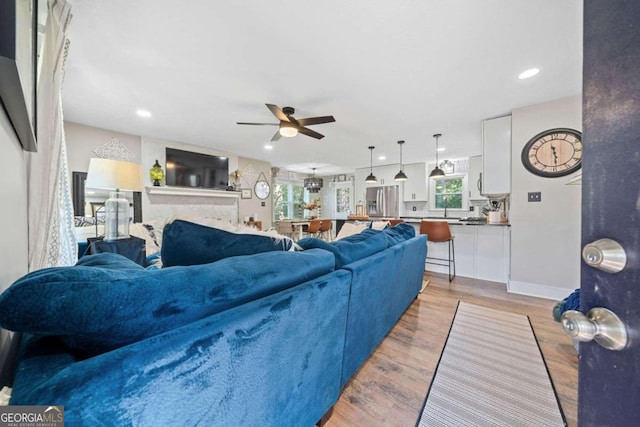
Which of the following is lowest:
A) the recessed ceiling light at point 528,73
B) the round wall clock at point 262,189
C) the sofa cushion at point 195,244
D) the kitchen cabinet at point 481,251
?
the kitchen cabinet at point 481,251

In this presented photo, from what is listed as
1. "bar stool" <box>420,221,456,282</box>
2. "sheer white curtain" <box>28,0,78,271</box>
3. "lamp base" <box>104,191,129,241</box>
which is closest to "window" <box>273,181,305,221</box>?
"bar stool" <box>420,221,456,282</box>

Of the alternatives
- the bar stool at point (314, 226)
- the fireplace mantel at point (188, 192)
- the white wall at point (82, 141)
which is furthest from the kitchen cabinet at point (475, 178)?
the white wall at point (82, 141)

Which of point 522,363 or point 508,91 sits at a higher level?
point 508,91

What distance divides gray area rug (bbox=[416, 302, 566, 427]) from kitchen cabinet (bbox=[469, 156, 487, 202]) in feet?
14.8

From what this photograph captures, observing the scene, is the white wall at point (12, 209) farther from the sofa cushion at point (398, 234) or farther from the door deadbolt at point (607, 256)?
the sofa cushion at point (398, 234)

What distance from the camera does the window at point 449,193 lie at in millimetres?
6328

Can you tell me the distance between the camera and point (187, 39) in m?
1.90

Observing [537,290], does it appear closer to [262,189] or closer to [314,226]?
[314,226]

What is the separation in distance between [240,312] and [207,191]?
201 inches

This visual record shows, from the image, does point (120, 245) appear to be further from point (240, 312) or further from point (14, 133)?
point (240, 312)

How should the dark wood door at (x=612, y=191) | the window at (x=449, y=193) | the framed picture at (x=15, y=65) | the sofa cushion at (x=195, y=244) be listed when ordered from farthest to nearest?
the window at (x=449, y=193)
the sofa cushion at (x=195, y=244)
the framed picture at (x=15, y=65)
the dark wood door at (x=612, y=191)

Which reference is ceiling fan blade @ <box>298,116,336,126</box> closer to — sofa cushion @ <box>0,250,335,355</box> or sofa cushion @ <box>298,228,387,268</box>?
sofa cushion @ <box>298,228,387,268</box>

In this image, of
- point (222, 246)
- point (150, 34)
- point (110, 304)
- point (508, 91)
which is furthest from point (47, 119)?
point (508, 91)

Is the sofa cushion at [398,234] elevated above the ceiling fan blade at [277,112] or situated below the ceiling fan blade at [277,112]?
below
